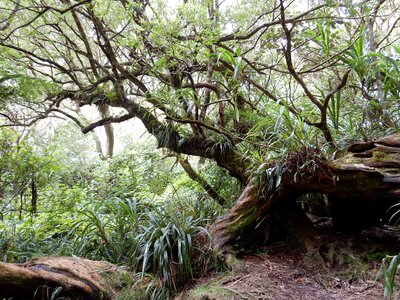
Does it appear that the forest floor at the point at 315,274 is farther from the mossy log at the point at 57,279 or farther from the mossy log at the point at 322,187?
the mossy log at the point at 57,279

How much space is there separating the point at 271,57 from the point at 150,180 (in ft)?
10.6

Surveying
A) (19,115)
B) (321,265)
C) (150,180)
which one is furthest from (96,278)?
(19,115)

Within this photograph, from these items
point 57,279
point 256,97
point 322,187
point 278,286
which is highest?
point 256,97

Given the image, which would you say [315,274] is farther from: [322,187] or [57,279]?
[57,279]

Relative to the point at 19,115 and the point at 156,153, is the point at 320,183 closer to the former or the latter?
the point at 156,153

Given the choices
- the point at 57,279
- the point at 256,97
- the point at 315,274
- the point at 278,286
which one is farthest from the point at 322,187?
the point at 57,279

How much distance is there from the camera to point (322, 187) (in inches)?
99.9

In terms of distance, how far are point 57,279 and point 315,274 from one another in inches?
85.5

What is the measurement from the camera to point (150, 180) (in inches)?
222

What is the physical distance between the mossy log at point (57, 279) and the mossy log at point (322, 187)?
1.12 m

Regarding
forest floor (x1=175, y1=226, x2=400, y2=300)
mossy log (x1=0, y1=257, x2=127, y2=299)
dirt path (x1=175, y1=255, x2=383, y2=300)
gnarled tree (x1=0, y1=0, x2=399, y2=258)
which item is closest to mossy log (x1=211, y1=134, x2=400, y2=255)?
gnarled tree (x1=0, y1=0, x2=399, y2=258)

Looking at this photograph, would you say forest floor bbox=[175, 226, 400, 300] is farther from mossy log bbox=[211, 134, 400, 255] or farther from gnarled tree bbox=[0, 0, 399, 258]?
gnarled tree bbox=[0, 0, 399, 258]

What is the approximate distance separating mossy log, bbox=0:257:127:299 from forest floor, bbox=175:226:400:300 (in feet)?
2.30

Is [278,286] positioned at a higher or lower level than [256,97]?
lower
